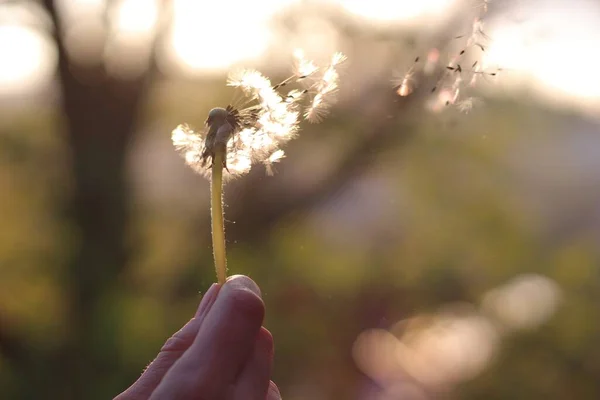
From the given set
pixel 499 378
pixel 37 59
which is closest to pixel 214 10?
pixel 37 59

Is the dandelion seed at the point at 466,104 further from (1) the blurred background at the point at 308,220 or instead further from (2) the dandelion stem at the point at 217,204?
(1) the blurred background at the point at 308,220

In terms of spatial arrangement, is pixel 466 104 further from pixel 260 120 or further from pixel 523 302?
pixel 523 302

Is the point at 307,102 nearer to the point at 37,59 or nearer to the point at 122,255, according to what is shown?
the point at 37,59

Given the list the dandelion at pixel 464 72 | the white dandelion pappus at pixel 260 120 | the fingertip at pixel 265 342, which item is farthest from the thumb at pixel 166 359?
the dandelion at pixel 464 72

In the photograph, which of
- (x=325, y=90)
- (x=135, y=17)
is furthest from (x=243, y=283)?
(x=135, y=17)

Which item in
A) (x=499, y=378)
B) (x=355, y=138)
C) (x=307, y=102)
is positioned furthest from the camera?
(x=499, y=378)

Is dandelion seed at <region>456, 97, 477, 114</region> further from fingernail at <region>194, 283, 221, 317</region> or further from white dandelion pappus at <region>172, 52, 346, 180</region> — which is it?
fingernail at <region>194, 283, 221, 317</region>
